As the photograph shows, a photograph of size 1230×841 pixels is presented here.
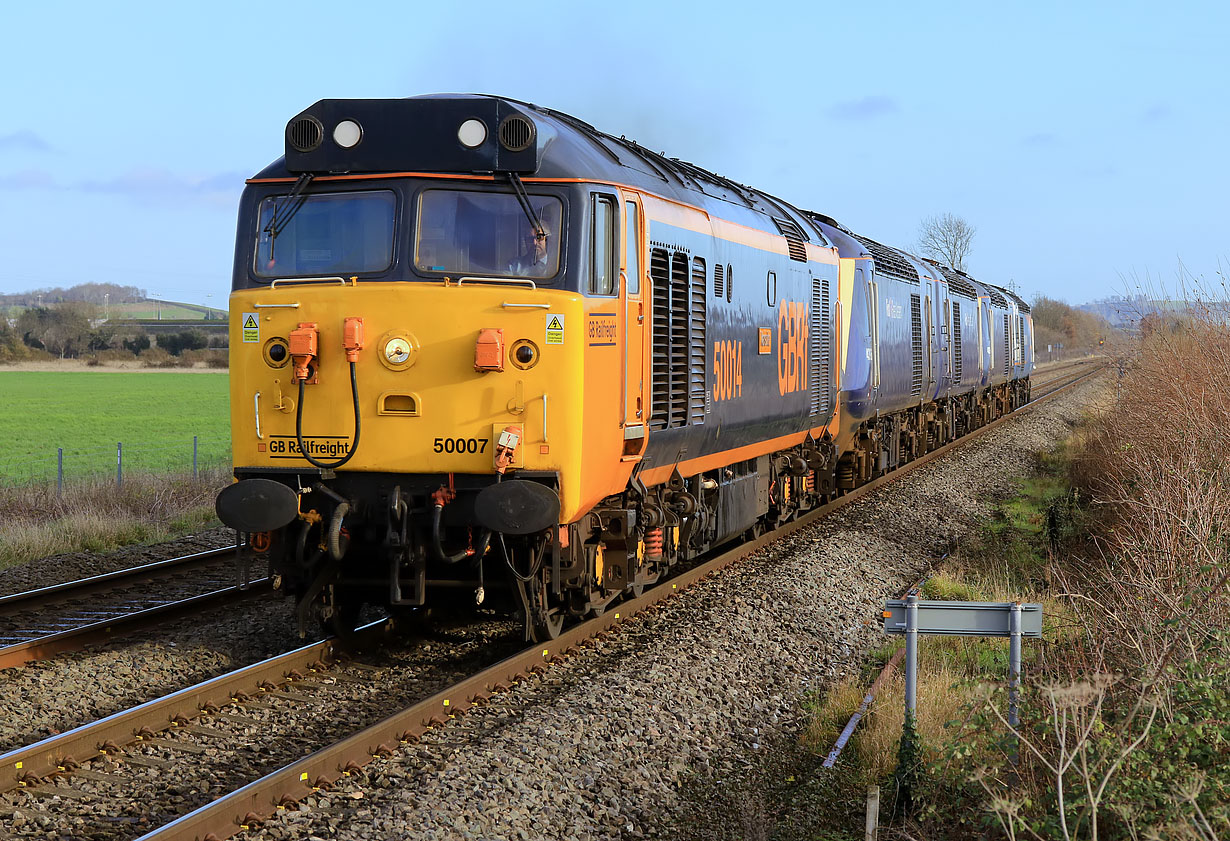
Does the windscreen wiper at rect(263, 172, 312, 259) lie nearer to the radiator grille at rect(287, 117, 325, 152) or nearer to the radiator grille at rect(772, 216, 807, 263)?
the radiator grille at rect(287, 117, 325, 152)

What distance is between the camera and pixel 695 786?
263 inches

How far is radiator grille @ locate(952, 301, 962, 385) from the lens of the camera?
84.0 ft

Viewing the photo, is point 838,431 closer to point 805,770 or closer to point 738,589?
point 738,589

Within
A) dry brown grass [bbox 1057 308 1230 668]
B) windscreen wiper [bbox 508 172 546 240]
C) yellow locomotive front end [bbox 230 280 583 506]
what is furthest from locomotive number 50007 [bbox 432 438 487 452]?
dry brown grass [bbox 1057 308 1230 668]

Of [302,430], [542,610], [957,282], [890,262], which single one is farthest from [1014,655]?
[957,282]

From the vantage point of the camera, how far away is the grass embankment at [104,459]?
14492 mm

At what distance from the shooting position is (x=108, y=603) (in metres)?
10.5

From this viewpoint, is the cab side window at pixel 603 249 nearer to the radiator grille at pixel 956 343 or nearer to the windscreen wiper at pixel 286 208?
the windscreen wiper at pixel 286 208

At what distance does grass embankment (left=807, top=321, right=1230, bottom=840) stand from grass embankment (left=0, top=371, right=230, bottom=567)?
31.9ft

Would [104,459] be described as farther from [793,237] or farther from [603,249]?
[603,249]

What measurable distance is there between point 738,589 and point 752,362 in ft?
7.12

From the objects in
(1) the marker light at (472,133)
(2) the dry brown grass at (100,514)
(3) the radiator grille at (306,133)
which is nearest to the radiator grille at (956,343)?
(2) the dry brown grass at (100,514)

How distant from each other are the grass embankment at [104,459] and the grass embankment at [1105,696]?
9.73 meters

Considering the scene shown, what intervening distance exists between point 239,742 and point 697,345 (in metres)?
4.75
